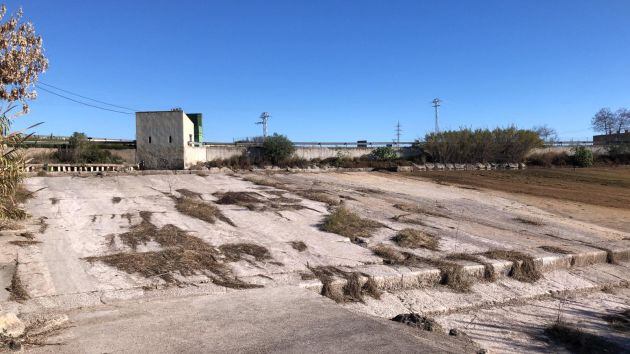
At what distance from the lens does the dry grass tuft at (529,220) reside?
11531mm

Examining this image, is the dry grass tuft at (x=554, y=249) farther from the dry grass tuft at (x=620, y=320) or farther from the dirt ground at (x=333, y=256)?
the dry grass tuft at (x=620, y=320)

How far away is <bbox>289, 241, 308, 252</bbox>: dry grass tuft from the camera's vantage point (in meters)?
7.84

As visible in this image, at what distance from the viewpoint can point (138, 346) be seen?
148 inches

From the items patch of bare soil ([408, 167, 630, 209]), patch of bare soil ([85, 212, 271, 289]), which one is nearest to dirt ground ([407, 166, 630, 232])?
patch of bare soil ([408, 167, 630, 209])

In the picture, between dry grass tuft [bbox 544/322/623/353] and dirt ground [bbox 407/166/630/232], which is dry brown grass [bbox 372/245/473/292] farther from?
dirt ground [bbox 407/166/630/232]

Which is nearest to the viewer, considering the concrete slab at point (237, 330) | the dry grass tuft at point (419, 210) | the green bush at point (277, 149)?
the concrete slab at point (237, 330)

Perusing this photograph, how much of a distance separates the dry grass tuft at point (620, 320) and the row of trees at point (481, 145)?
83.7 ft

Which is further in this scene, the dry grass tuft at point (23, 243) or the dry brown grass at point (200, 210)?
the dry brown grass at point (200, 210)

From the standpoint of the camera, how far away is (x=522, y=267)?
7.63m

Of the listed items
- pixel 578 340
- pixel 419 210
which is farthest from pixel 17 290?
pixel 419 210

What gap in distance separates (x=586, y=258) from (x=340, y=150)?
73.8 ft

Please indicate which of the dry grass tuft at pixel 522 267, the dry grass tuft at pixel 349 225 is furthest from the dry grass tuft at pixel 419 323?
the dry grass tuft at pixel 349 225

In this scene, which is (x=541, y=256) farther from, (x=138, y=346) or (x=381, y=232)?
(x=138, y=346)

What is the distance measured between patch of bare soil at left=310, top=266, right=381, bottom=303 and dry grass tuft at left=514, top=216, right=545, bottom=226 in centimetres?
687
